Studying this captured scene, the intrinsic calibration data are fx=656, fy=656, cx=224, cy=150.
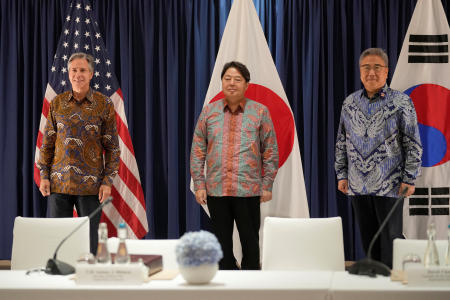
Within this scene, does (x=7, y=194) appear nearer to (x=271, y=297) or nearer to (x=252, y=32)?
(x=252, y=32)

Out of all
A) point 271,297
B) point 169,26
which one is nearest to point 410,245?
point 271,297

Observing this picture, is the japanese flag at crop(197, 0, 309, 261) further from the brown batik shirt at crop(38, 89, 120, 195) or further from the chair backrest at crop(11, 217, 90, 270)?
the chair backrest at crop(11, 217, 90, 270)

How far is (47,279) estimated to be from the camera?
7.52 ft

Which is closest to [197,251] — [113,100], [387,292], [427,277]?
[387,292]

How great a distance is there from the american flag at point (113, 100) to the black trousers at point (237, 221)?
1.15 metres

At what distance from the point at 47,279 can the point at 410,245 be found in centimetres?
144

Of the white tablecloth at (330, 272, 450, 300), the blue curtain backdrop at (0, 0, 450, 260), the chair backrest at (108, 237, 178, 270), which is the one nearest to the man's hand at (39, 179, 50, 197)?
the blue curtain backdrop at (0, 0, 450, 260)

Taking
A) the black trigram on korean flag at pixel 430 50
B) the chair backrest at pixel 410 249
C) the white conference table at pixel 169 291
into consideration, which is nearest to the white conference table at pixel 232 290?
the white conference table at pixel 169 291

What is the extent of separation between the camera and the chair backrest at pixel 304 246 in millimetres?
2988

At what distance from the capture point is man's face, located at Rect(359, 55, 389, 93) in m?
4.14

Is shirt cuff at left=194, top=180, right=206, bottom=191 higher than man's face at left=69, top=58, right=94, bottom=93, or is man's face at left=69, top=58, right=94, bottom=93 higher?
man's face at left=69, top=58, right=94, bottom=93

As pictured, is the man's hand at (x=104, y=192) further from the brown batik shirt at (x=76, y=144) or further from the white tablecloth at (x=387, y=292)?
the white tablecloth at (x=387, y=292)

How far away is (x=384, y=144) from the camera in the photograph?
4102 mm

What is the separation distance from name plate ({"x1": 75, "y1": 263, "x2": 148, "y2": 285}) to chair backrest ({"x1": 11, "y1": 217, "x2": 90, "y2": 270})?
0.83m
